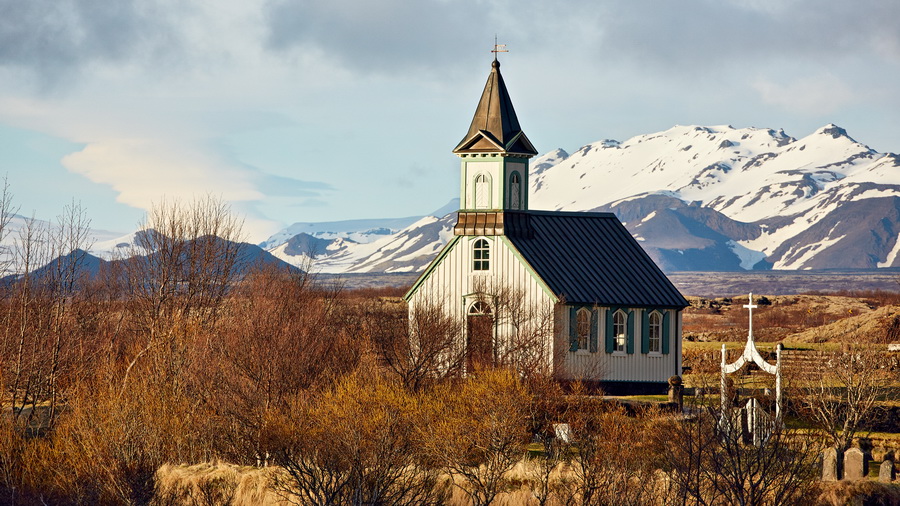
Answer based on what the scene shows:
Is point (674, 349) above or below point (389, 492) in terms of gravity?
above

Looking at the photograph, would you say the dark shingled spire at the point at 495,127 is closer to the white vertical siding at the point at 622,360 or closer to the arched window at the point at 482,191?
the arched window at the point at 482,191

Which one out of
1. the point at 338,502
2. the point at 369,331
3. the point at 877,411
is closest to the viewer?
the point at 338,502

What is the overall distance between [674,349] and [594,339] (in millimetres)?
3843

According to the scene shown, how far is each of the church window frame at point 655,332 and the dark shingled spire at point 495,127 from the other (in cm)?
810

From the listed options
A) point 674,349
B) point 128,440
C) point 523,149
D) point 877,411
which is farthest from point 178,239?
point 877,411

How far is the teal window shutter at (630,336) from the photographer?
49.2 m

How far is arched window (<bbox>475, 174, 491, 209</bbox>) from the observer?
50.9 metres

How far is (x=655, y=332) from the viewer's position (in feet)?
165

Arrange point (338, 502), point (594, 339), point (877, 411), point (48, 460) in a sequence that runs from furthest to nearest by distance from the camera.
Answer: point (594, 339)
point (877, 411)
point (48, 460)
point (338, 502)

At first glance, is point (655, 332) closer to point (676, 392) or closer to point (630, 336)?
point (630, 336)

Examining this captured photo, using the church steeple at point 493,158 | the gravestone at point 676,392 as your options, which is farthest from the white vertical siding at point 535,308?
the gravestone at point 676,392

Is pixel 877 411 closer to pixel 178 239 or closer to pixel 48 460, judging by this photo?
pixel 48 460

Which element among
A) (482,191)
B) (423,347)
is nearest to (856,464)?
(423,347)

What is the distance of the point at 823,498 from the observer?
29.4 metres
